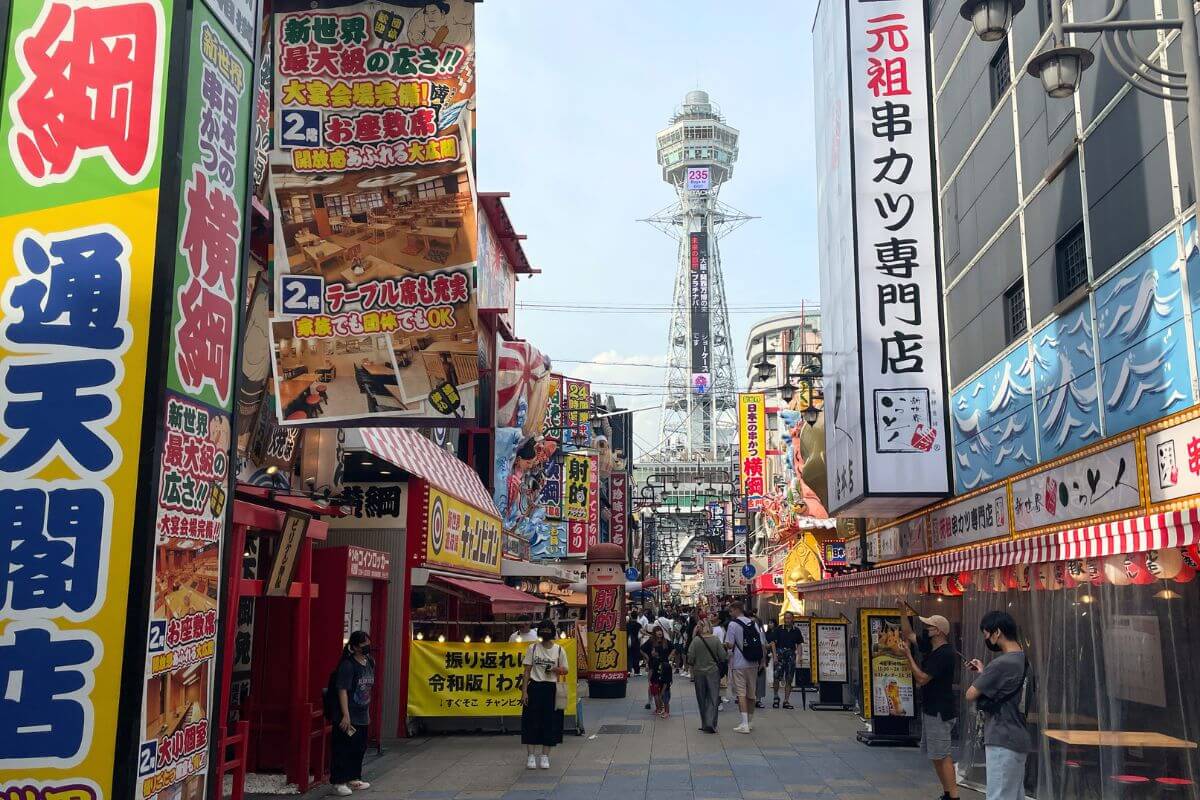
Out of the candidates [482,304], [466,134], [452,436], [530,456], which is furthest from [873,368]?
[530,456]

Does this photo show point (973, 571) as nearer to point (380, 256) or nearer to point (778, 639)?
point (380, 256)

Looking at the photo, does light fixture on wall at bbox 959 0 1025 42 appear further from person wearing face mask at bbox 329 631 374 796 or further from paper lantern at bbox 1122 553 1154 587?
person wearing face mask at bbox 329 631 374 796

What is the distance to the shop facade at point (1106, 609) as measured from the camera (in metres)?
8.97

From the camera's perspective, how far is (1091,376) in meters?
12.8

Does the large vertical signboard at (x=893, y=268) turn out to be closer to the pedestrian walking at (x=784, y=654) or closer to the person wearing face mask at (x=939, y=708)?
the person wearing face mask at (x=939, y=708)

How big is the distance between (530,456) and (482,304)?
5480mm

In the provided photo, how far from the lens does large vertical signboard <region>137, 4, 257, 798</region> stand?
721cm

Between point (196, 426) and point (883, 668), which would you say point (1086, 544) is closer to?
point (883, 668)

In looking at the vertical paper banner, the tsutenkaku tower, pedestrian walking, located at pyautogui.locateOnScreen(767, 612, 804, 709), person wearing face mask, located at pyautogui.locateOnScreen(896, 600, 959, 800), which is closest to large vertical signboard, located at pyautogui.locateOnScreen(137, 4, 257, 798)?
person wearing face mask, located at pyautogui.locateOnScreen(896, 600, 959, 800)

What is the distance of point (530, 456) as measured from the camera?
32031 mm

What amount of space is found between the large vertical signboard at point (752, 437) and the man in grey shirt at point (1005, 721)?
4766 centimetres

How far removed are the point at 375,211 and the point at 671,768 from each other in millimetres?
7806

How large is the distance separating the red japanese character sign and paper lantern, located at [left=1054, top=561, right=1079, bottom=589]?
349 inches

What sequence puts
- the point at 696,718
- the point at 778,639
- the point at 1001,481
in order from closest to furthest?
the point at 1001,481, the point at 696,718, the point at 778,639
